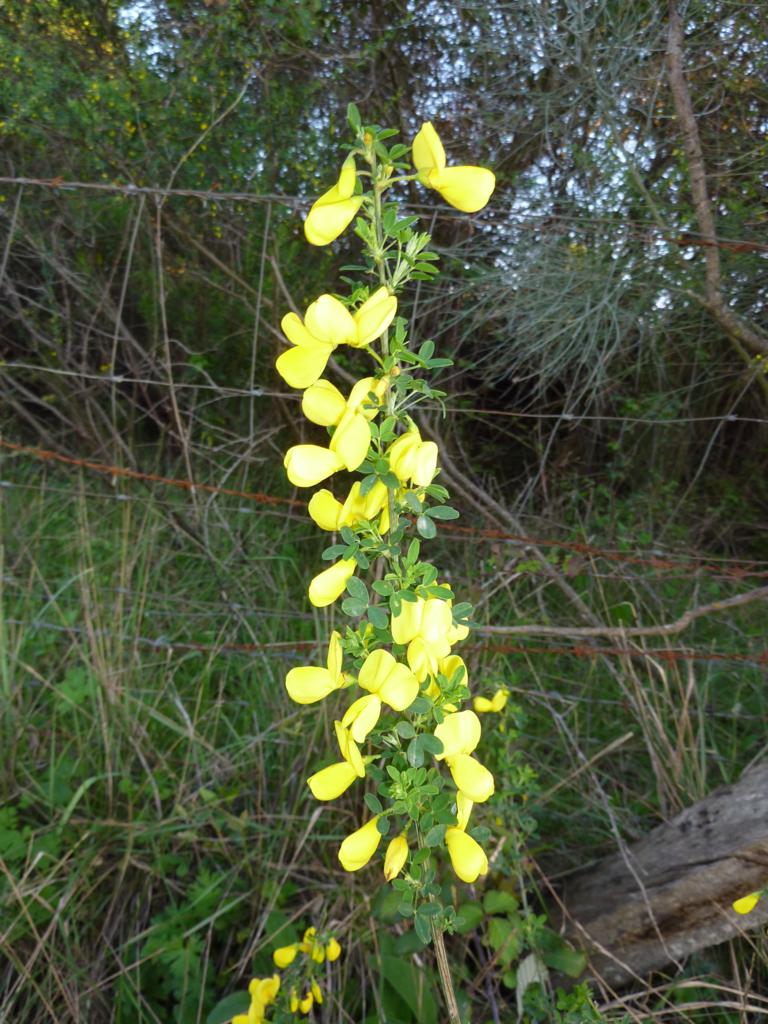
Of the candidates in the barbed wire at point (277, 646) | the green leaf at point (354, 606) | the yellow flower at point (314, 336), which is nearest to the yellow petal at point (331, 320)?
the yellow flower at point (314, 336)

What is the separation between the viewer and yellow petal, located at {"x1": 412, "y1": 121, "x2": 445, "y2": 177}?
0.65 m

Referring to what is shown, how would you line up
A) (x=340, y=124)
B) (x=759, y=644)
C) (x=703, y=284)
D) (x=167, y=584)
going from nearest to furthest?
(x=703, y=284) < (x=759, y=644) < (x=167, y=584) < (x=340, y=124)

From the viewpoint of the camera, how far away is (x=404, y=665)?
0.65 meters

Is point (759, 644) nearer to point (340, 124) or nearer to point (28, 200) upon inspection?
point (340, 124)

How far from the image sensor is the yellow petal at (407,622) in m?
0.65

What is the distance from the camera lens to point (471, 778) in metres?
0.66

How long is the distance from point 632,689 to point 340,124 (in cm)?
207

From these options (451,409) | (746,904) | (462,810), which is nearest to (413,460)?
(462,810)

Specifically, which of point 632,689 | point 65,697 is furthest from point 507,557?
point 65,697

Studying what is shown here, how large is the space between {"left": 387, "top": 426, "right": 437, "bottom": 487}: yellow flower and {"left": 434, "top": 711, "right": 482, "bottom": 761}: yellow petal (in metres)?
0.21

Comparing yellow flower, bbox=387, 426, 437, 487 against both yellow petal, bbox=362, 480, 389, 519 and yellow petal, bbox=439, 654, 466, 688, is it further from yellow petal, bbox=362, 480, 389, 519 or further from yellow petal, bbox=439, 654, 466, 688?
yellow petal, bbox=439, 654, 466, 688

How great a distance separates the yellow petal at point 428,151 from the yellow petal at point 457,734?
0.48 meters

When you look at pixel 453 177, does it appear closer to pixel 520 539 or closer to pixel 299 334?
pixel 299 334

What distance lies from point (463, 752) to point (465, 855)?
0.09 metres
